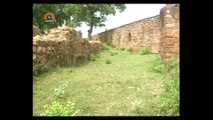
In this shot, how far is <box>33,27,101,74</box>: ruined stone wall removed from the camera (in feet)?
22.9

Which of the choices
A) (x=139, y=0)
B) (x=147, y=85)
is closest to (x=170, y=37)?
(x=147, y=85)

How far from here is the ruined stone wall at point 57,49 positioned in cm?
698

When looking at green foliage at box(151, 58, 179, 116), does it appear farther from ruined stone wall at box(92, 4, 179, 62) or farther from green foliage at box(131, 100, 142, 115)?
ruined stone wall at box(92, 4, 179, 62)

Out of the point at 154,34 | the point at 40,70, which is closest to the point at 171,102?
the point at 40,70

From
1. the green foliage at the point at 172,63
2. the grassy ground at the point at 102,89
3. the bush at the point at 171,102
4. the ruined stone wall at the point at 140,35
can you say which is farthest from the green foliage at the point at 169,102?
the ruined stone wall at the point at 140,35

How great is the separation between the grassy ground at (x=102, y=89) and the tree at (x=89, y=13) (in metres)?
6.44

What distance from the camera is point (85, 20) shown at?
52.1 ft

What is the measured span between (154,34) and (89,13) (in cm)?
390

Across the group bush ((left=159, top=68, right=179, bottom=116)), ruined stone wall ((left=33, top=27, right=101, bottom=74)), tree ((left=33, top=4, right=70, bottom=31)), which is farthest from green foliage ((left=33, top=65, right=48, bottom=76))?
bush ((left=159, top=68, right=179, bottom=116))

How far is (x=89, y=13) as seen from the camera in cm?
1541

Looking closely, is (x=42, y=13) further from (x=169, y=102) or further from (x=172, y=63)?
(x=169, y=102)

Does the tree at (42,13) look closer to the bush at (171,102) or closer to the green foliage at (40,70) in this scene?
the green foliage at (40,70)

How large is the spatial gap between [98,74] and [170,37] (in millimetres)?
1940
